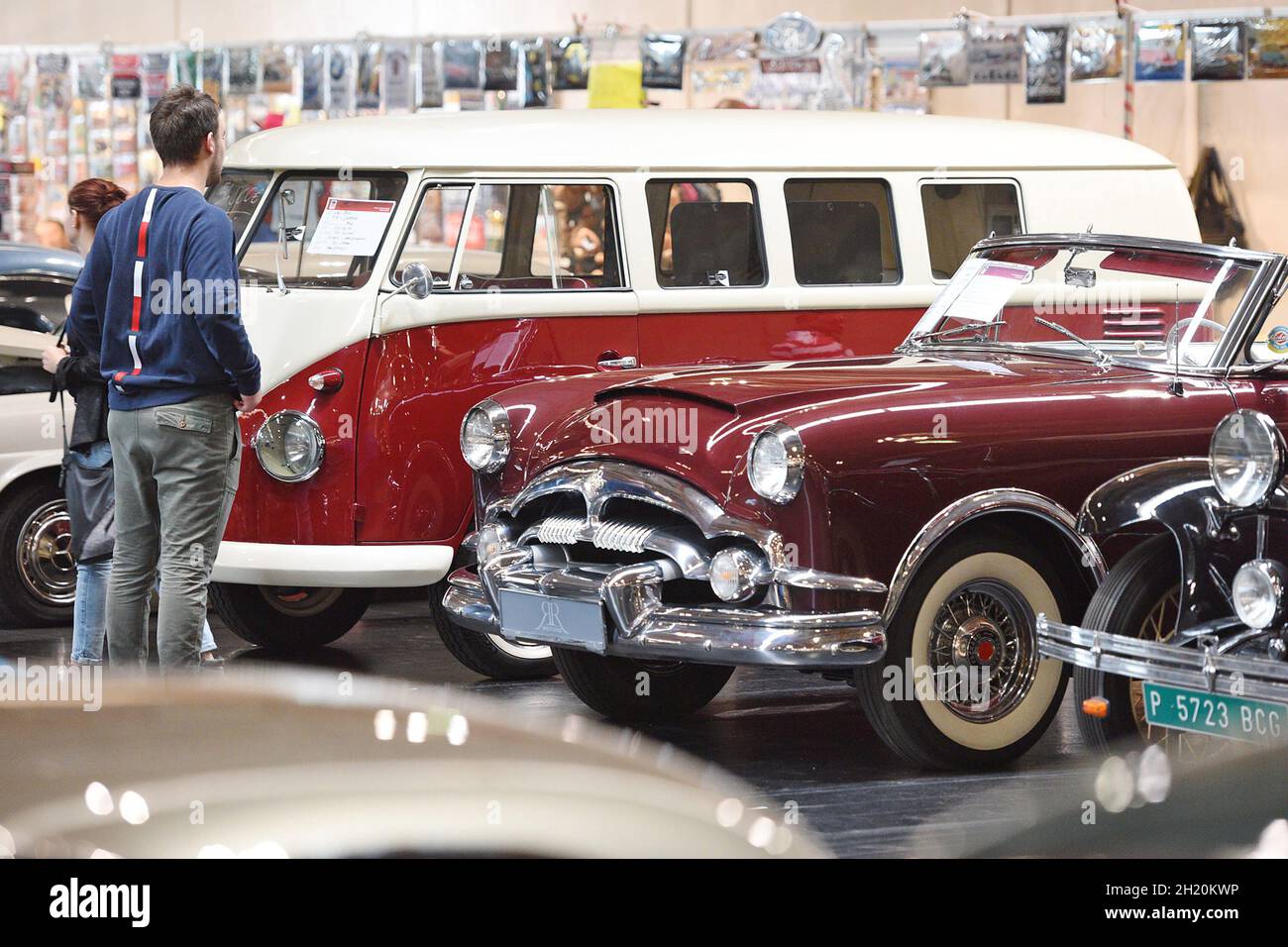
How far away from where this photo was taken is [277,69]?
11.8 m

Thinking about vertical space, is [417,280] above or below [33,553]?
above

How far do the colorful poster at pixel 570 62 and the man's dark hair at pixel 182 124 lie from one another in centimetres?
538

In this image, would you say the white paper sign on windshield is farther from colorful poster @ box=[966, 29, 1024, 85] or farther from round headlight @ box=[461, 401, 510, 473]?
colorful poster @ box=[966, 29, 1024, 85]

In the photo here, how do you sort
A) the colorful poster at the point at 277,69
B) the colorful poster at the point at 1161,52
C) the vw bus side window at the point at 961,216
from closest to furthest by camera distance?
the vw bus side window at the point at 961,216, the colorful poster at the point at 1161,52, the colorful poster at the point at 277,69

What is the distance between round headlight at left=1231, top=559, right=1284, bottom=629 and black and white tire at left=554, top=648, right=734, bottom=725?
6.97ft

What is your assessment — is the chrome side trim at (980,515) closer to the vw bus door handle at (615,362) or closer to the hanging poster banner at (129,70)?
the vw bus door handle at (615,362)

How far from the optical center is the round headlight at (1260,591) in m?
4.73

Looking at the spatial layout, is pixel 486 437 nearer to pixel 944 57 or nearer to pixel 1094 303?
pixel 1094 303

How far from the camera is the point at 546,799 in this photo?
2256 millimetres

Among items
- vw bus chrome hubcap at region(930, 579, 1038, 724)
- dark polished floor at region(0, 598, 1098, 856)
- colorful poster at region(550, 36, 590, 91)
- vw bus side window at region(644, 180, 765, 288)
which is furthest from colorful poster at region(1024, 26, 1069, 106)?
vw bus chrome hubcap at region(930, 579, 1038, 724)

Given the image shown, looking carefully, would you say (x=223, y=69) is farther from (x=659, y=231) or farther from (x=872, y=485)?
(x=872, y=485)

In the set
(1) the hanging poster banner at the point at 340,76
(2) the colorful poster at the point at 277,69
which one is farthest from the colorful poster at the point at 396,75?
(2) the colorful poster at the point at 277,69

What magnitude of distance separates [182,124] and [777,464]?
2.08 m

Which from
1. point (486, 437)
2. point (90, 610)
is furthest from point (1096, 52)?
→ point (90, 610)
